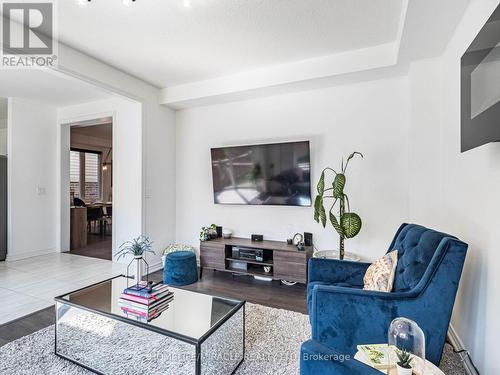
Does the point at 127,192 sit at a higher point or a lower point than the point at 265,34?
lower

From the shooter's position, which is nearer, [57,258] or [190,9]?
[190,9]

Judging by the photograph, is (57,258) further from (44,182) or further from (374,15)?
(374,15)

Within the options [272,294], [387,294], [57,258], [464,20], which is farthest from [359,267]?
[57,258]

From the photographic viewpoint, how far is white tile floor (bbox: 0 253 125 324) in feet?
8.68

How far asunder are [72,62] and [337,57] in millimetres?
2838

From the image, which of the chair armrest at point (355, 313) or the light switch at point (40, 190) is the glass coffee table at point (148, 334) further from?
the light switch at point (40, 190)

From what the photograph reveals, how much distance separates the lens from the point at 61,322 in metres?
1.87

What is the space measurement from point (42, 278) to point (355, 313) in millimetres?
3769

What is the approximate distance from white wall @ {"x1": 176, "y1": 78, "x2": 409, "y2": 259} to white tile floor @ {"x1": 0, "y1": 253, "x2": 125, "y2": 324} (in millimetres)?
1293

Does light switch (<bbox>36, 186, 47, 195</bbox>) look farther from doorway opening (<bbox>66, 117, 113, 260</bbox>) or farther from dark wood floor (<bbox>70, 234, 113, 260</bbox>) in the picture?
dark wood floor (<bbox>70, 234, 113, 260</bbox>)

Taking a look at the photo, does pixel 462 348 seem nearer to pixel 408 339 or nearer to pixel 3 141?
pixel 408 339

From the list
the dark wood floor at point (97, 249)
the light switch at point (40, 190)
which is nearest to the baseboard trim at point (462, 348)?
the dark wood floor at point (97, 249)

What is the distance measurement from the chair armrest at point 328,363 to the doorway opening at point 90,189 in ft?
15.2

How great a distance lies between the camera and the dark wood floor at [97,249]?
4613mm
